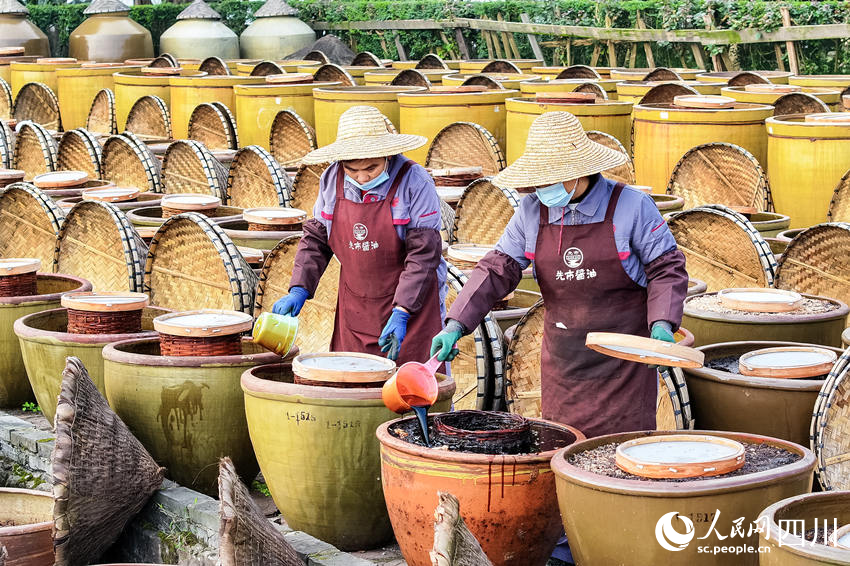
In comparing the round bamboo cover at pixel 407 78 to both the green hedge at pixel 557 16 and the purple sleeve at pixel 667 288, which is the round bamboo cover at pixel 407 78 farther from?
the purple sleeve at pixel 667 288

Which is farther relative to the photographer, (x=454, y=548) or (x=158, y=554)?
(x=158, y=554)

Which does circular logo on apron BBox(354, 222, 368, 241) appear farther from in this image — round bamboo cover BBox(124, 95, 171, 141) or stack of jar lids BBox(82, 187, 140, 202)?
round bamboo cover BBox(124, 95, 171, 141)

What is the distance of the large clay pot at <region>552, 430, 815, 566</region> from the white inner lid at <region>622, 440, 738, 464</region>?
105 millimetres

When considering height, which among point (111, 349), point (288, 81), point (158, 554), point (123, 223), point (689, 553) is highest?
point (288, 81)

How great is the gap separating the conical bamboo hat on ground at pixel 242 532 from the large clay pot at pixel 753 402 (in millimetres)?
1628

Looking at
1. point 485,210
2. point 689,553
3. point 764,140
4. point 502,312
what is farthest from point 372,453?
point 764,140

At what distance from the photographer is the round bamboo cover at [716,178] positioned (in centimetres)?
779

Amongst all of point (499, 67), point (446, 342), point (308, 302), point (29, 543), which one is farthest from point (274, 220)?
point (499, 67)

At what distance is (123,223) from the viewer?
641cm

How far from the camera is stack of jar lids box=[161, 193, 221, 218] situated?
7.31 m

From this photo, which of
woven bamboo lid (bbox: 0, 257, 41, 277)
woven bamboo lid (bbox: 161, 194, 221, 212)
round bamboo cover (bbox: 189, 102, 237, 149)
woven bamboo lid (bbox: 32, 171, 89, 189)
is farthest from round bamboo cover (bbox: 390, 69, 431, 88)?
woven bamboo lid (bbox: 0, 257, 41, 277)

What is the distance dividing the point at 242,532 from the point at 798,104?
6.90 m

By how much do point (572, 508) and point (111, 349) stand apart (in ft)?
7.45

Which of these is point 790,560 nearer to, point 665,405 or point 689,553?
point 689,553
